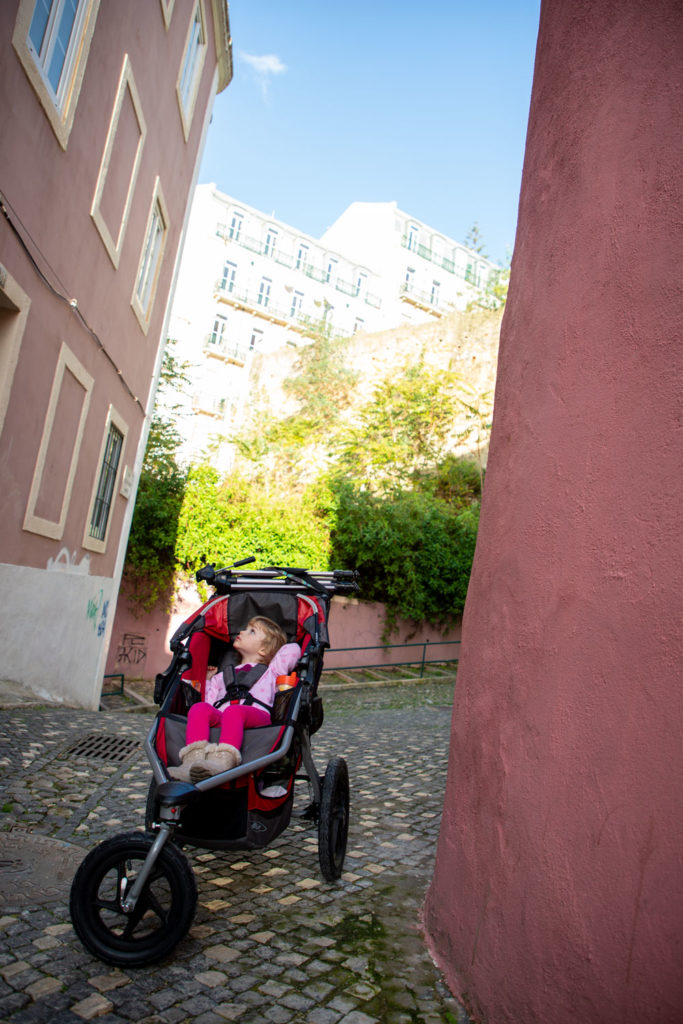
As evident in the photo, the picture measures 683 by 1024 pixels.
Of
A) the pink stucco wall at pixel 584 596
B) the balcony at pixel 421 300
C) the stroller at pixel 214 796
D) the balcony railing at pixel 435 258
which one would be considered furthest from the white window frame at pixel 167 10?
the balcony railing at pixel 435 258

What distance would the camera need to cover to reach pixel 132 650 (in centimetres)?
1445

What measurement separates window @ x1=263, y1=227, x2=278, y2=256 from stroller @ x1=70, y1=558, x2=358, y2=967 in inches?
1626

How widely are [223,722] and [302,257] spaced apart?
4443 cm

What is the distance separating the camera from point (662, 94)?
2881 millimetres

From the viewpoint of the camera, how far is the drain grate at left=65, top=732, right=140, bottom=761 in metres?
6.73

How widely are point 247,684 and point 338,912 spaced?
1.30 m

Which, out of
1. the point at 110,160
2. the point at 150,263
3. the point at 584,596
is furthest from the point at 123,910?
the point at 150,263

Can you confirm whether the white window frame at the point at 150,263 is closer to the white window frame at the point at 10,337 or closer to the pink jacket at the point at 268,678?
the white window frame at the point at 10,337

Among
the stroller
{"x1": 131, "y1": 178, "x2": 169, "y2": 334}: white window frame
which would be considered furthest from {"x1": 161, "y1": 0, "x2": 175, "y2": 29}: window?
the stroller

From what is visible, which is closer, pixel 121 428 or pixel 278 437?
pixel 121 428

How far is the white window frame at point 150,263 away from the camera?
11.1 metres

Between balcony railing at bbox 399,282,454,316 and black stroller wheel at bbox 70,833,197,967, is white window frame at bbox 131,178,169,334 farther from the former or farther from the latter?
balcony railing at bbox 399,282,454,316

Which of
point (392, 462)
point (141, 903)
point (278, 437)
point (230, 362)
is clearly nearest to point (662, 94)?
point (141, 903)

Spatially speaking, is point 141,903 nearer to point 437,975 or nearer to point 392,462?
point 437,975
